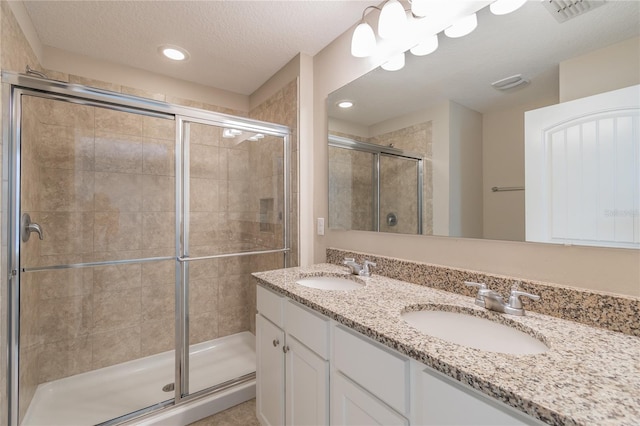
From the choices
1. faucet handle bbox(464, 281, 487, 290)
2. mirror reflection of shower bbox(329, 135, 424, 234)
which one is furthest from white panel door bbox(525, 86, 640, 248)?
mirror reflection of shower bbox(329, 135, 424, 234)

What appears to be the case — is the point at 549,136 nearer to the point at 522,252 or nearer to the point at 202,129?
the point at 522,252

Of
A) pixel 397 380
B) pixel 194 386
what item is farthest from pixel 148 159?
pixel 397 380

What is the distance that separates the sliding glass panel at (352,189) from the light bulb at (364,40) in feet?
1.80

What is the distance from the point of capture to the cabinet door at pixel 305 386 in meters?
1.03

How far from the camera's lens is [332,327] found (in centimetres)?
101

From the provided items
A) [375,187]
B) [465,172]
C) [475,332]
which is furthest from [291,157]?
[475,332]

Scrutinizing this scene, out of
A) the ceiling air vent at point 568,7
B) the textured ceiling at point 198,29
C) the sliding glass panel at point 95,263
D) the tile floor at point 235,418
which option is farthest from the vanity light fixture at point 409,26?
the tile floor at point 235,418

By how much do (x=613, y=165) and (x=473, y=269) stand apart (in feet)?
1.82

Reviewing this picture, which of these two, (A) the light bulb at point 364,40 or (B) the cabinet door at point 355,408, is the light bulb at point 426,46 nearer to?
(A) the light bulb at point 364,40

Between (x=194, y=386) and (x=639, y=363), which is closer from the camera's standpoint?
(x=639, y=363)

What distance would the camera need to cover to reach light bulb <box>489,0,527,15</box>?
3.30ft

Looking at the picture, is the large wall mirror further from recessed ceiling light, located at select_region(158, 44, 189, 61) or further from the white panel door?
recessed ceiling light, located at select_region(158, 44, 189, 61)

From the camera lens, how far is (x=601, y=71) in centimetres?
85

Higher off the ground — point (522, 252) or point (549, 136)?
point (549, 136)
